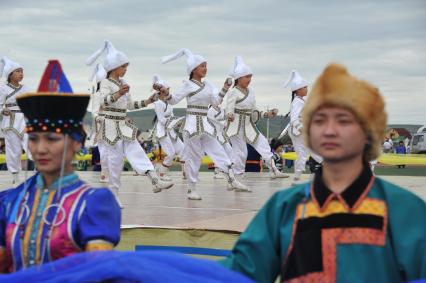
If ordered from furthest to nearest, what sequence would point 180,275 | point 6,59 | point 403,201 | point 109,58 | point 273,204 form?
point 6,59 < point 109,58 < point 273,204 < point 403,201 < point 180,275

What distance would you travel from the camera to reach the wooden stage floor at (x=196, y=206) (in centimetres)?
835

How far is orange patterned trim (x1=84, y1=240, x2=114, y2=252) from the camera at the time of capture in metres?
3.28

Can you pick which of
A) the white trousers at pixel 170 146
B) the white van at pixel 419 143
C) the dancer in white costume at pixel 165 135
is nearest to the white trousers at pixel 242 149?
the dancer in white costume at pixel 165 135

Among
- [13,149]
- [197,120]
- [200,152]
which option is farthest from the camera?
[13,149]

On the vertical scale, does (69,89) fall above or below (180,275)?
above

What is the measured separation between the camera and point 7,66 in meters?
13.3

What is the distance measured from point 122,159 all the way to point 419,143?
41.2 metres

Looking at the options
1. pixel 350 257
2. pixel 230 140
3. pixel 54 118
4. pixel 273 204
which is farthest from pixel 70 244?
pixel 230 140

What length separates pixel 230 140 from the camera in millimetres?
15148

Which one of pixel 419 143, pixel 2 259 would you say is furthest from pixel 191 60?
pixel 419 143

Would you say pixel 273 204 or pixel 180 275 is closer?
pixel 180 275

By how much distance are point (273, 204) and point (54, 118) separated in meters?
→ 0.90

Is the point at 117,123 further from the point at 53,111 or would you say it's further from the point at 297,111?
the point at 53,111

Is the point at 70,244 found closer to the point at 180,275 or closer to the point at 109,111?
the point at 180,275
